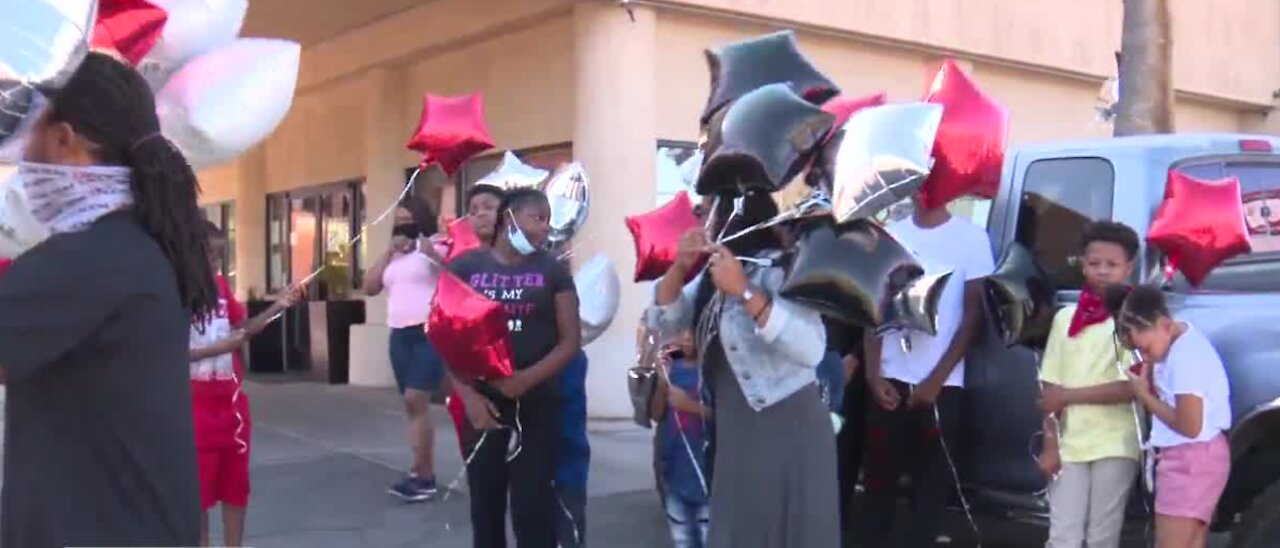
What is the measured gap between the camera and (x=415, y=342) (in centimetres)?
773

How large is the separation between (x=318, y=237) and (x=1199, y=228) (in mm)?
12363

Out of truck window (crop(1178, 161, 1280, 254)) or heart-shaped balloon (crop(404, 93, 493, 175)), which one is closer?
truck window (crop(1178, 161, 1280, 254))

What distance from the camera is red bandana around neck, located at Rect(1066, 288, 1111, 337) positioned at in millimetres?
4707

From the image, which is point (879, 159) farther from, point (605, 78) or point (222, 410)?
point (605, 78)

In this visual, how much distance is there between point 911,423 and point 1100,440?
2.79ft

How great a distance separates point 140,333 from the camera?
248 centimetres

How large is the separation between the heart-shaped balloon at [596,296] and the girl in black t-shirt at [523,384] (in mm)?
686

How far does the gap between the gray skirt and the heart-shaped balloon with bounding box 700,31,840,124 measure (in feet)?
3.67

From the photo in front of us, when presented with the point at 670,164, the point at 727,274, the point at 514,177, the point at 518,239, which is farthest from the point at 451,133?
the point at 670,164

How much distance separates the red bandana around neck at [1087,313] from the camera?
4707mm

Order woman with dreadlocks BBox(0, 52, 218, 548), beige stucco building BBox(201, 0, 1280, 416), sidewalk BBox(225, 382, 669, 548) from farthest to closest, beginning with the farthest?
beige stucco building BBox(201, 0, 1280, 416)
sidewalk BBox(225, 382, 669, 548)
woman with dreadlocks BBox(0, 52, 218, 548)

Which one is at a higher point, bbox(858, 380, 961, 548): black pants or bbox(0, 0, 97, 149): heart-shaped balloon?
bbox(0, 0, 97, 149): heart-shaped balloon

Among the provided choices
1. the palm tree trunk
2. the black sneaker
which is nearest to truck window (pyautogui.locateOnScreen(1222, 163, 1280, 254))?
the palm tree trunk

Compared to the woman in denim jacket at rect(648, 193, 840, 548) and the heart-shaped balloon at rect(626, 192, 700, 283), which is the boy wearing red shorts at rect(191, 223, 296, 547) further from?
the woman in denim jacket at rect(648, 193, 840, 548)
